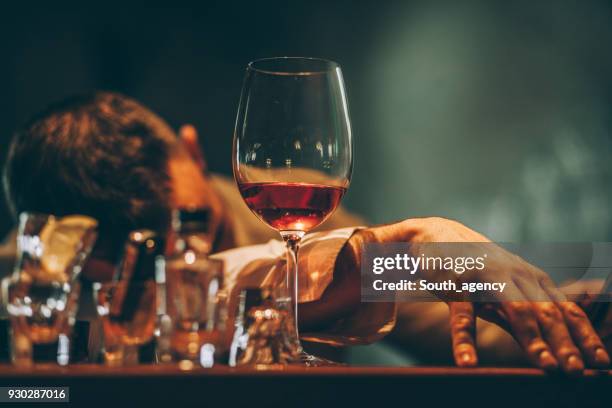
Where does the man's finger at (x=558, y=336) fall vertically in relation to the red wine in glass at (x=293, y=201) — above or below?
below

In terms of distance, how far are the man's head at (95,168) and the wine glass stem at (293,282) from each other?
77cm

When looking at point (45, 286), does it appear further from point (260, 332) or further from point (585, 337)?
point (585, 337)

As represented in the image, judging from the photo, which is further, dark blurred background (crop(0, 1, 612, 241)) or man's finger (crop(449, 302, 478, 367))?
dark blurred background (crop(0, 1, 612, 241))

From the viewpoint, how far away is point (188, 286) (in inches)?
22.3

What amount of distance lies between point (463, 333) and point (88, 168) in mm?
944

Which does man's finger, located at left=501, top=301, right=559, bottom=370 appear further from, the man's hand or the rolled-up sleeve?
the rolled-up sleeve

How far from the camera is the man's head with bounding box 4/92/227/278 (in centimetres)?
132

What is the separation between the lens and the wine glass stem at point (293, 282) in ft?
1.86

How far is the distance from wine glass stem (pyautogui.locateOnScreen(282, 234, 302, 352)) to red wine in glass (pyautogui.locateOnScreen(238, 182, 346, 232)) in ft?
0.05

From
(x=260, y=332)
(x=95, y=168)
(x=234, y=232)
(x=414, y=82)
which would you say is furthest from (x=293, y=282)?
(x=414, y=82)
